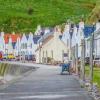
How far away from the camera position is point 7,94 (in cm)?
2691

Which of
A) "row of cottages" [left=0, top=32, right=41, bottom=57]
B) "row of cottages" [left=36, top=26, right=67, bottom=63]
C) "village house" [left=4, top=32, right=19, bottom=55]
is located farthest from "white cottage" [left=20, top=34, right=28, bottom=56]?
"row of cottages" [left=36, top=26, right=67, bottom=63]

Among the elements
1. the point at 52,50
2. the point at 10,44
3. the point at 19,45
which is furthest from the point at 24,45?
the point at 52,50

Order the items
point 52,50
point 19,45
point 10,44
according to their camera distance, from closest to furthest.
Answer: point 52,50, point 19,45, point 10,44

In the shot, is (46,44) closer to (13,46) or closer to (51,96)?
(13,46)

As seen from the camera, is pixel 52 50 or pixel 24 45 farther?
pixel 24 45

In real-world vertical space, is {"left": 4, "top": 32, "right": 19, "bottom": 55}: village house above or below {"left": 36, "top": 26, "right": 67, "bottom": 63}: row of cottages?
above

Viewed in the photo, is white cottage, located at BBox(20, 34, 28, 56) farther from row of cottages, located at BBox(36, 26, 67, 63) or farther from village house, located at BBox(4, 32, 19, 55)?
row of cottages, located at BBox(36, 26, 67, 63)

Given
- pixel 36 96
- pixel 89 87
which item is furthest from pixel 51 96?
pixel 89 87

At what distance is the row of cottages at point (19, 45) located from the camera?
6314 inches

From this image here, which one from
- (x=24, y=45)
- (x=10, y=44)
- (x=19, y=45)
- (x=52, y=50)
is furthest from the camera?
(x=10, y=44)

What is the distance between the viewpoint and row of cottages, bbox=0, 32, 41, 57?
160 meters

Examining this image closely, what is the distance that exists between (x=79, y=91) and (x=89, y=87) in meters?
1.11

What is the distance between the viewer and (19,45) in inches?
6703

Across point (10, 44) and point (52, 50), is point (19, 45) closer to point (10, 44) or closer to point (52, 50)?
point (10, 44)
